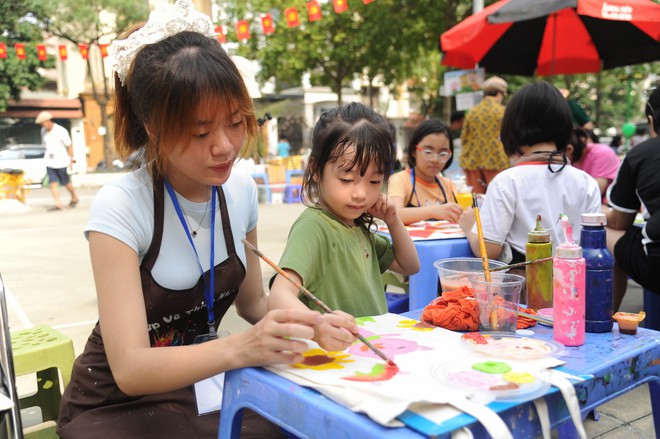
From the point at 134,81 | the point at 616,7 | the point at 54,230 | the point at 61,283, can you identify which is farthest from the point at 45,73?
the point at 134,81

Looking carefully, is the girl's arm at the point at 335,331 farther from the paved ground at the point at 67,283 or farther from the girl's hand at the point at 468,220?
the paved ground at the point at 67,283

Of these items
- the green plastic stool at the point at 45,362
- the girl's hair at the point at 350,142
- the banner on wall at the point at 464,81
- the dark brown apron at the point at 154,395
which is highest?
the banner on wall at the point at 464,81

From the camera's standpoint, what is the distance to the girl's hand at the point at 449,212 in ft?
10.2

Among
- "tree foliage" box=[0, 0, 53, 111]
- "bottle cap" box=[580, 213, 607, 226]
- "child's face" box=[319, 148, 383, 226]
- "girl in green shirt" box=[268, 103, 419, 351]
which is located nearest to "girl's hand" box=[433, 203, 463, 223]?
"girl in green shirt" box=[268, 103, 419, 351]

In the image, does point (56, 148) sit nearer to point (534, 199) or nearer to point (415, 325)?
point (534, 199)

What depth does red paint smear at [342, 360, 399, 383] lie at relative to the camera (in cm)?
103

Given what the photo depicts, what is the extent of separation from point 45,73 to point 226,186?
31.0 meters

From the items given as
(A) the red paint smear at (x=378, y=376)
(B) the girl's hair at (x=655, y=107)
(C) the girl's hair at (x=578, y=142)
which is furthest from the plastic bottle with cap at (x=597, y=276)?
(C) the girl's hair at (x=578, y=142)

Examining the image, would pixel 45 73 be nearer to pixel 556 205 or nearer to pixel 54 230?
pixel 54 230

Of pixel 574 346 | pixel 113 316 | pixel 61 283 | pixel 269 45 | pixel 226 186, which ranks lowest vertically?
pixel 61 283

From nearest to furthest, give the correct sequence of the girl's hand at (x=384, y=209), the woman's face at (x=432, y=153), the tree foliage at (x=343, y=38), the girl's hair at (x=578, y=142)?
the girl's hand at (x=384, y=209) → the woman's face at (x=432, y=153) → the girl's hair at (x=578, y=142) → the tree foliage at (x=343, y=38)

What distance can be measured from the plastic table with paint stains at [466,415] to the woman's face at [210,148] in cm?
47

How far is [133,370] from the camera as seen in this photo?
1.23 meters

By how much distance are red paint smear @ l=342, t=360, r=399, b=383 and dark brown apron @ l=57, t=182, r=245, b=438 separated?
1.63ft
